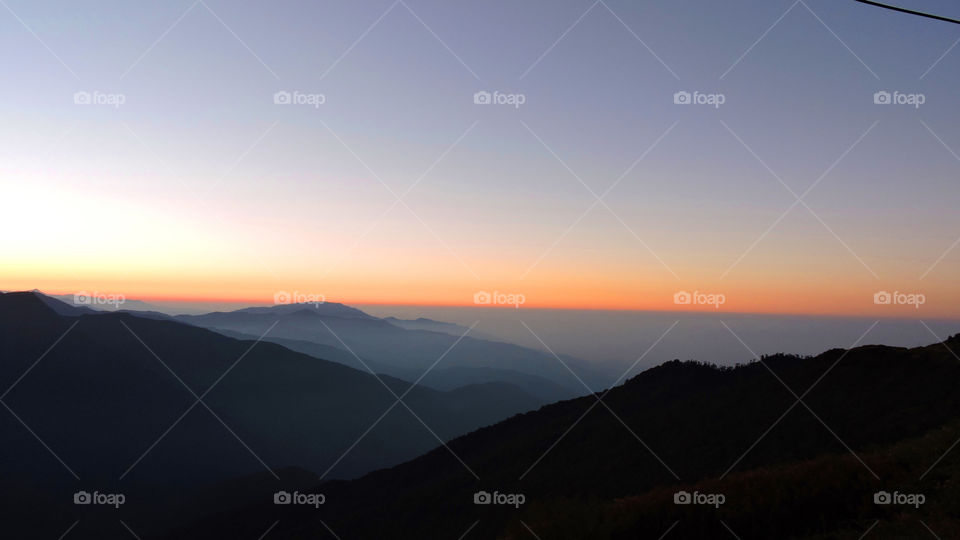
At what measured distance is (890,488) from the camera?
14.4 metres

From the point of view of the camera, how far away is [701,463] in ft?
108

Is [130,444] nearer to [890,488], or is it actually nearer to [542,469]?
[542,469]

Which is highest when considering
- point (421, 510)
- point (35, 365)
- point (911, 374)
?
point (35, 365)

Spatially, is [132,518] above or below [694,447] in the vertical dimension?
below

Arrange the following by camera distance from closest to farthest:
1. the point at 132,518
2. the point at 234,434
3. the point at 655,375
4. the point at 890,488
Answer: the point at 890,488
the point at 655,375
the point at 132,518
the point at 234,434

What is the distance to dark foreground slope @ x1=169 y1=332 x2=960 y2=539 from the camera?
14.5m

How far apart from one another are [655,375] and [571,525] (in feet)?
169

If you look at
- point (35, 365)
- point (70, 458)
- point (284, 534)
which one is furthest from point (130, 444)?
point (284, 534)

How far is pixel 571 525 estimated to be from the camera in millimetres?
15633

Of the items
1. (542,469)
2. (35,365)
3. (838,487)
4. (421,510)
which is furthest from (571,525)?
(35,365)

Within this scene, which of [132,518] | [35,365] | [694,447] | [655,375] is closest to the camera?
[694,447]

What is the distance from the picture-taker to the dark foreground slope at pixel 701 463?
14484 millimetres

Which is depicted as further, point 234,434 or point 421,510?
point 234,434

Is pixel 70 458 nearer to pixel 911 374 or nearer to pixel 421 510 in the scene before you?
pixel 421 510
